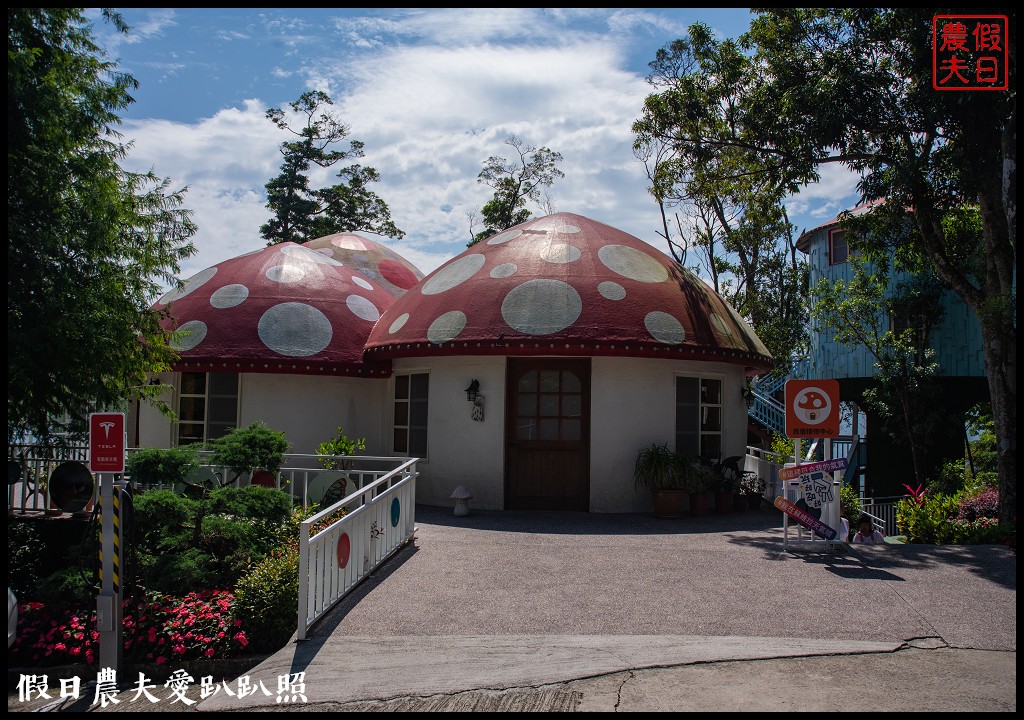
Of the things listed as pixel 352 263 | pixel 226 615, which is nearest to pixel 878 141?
pixel 226 615

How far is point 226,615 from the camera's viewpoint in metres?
7.37

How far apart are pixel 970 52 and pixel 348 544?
32.8ft

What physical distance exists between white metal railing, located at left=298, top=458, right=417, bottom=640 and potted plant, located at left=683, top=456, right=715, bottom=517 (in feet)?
→ 15.7

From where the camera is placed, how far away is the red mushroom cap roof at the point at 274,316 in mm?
14359

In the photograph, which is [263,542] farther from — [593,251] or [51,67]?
[593,251]

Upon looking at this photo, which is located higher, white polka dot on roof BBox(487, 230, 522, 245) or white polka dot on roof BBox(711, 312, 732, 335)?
white polka dot on roof BBox(487, 230, 522, 245)

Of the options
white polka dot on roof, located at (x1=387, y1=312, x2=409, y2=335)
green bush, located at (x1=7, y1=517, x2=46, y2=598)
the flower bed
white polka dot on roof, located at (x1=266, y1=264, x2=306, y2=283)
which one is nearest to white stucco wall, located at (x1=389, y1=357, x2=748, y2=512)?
white polka dot on roof, located at (x1=387, y1=312, x2=409, y2=335)

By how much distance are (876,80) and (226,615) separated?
1136cm

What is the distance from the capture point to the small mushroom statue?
39.8 feet

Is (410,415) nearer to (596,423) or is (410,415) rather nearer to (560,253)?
(596,423)

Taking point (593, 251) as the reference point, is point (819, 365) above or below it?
below

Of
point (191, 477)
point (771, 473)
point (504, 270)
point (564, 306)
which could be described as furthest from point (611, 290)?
point (191, 477)

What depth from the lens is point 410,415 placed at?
14305 millimetres

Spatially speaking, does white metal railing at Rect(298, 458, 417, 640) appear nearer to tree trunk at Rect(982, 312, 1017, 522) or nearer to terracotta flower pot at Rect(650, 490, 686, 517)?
terracotta flower pot at Rect(650, 490, 686, 517)
